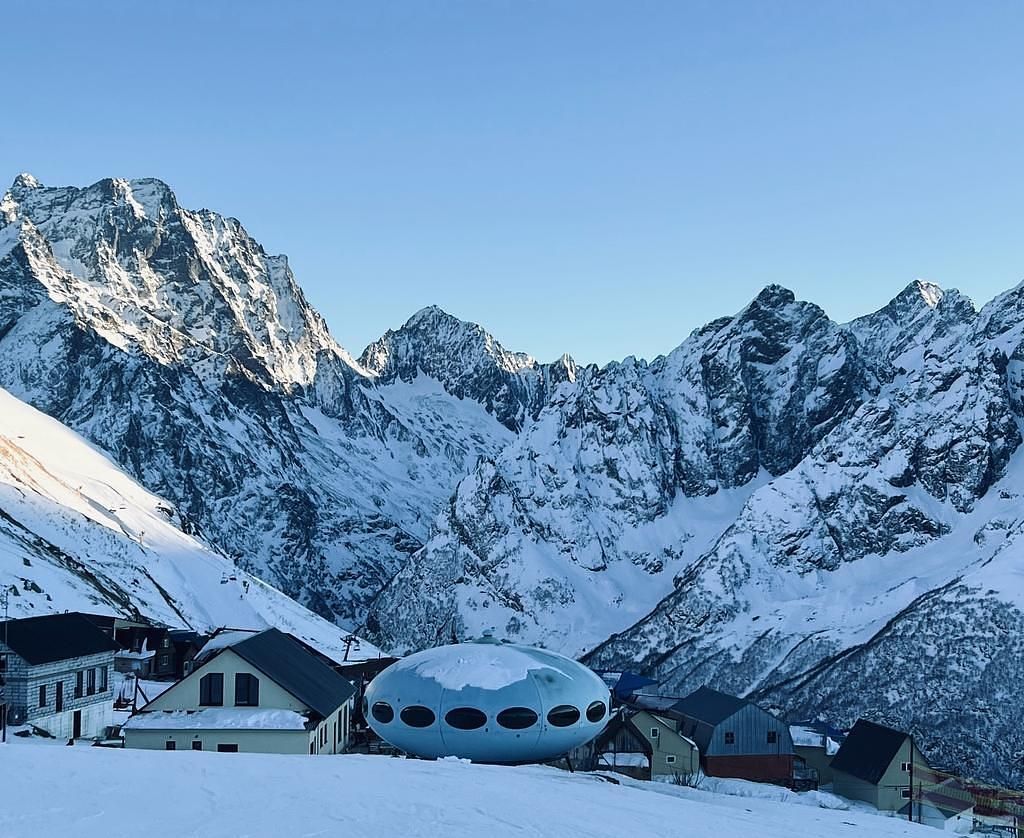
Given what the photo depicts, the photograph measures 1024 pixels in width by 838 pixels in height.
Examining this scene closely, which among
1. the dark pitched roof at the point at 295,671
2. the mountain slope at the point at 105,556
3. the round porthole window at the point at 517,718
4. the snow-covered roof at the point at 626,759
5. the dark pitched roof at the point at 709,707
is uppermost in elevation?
the mountain slope at the point at 105,556

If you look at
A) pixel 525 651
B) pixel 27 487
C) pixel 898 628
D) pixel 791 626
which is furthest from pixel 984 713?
pixel 27 487

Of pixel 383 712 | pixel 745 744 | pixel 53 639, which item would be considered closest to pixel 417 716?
pixel 383 712

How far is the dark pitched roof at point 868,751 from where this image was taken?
6869cm

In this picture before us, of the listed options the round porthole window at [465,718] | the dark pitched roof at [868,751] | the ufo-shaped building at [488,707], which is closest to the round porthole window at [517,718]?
the ufo-shaped building at [488,707]

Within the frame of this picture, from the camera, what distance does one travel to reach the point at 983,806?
66.8 metres

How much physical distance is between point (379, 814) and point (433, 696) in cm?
1673

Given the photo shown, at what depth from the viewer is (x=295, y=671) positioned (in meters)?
43.9

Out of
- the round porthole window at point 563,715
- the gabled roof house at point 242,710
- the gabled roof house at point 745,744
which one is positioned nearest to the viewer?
the round porthole window at point 563,715

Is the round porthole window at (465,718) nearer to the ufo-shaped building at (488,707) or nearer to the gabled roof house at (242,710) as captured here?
the ufo-shaped building at (488,707)

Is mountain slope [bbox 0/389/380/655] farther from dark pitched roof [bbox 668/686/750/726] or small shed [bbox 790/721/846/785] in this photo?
small shed [bbox 790/721/846/785]

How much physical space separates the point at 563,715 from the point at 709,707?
142ft

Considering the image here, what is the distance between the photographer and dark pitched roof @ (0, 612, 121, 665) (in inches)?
1674

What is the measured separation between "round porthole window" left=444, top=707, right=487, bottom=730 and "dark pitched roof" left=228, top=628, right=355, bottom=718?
8.15 meters

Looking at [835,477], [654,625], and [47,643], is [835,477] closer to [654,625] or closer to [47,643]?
[654,625]
